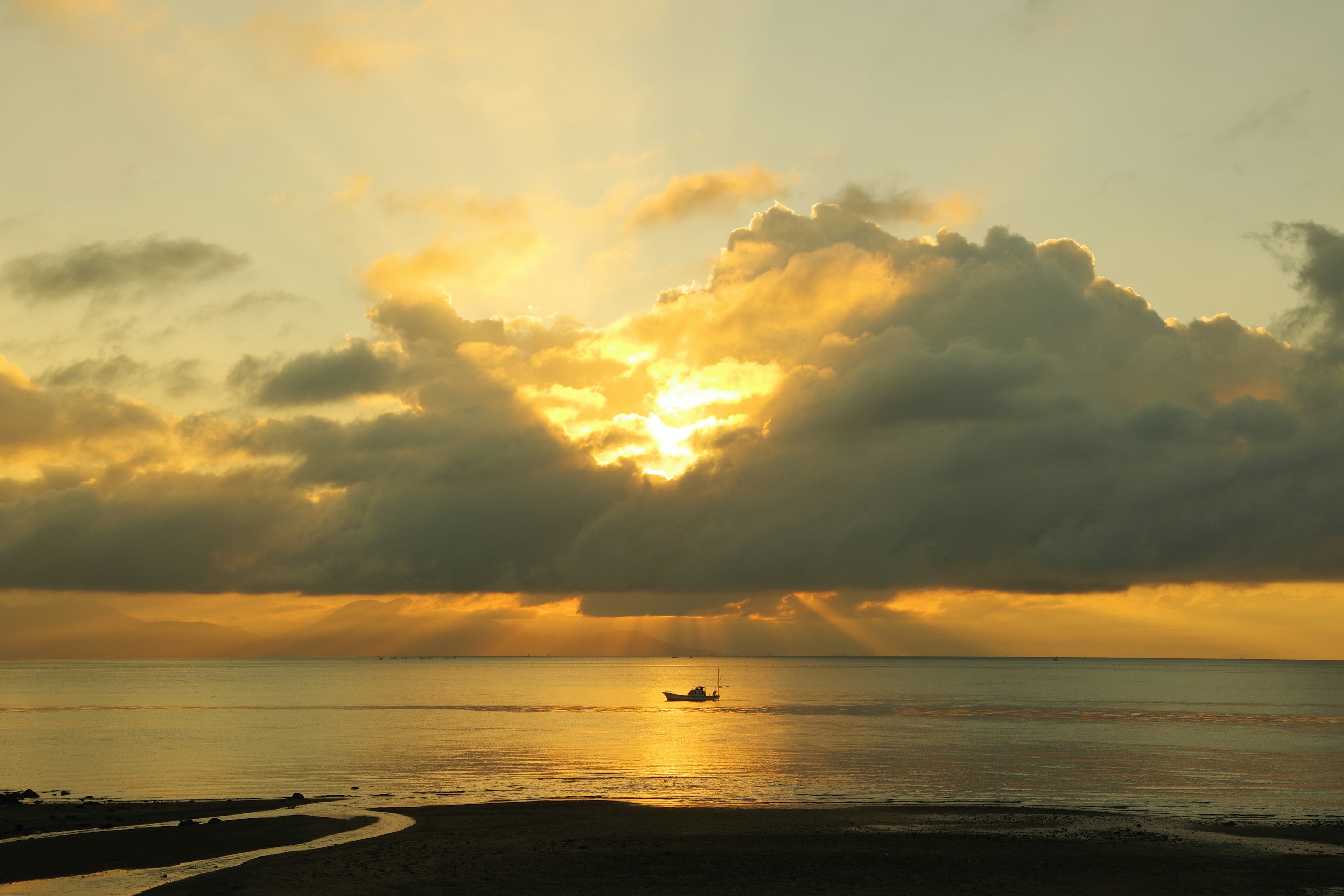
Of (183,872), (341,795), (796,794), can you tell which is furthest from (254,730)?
(183,872)

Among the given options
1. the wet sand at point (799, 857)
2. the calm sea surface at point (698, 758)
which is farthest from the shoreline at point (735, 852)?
the calm sea surface at point (698, 758)

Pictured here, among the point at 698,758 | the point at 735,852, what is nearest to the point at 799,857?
the point at 735,852

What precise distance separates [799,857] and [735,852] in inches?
111

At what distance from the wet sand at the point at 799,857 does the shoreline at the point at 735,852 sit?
0.44ft

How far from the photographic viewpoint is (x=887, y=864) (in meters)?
43.9

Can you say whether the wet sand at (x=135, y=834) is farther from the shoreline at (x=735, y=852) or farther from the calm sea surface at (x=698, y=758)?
the calm sea surface at (x=698, y=758)

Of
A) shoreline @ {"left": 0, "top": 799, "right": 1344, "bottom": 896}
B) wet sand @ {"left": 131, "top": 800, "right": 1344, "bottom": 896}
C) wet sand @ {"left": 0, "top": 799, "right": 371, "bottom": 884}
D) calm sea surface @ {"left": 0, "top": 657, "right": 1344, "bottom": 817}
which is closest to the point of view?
wet sand @ {"left": 131, "top": 800, "right": 1344, "bottom": 896}

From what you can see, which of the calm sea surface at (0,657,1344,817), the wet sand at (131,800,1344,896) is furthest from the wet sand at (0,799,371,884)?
the calm sea surface at (0,657,1344,817)

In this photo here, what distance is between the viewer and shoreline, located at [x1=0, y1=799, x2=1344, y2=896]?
40031 millimetres

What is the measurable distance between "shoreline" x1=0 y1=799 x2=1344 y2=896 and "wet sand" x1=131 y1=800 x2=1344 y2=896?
13 cm

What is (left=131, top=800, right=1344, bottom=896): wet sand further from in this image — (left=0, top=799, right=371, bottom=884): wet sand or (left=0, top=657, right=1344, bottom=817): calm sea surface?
(left=0, top=657, right=1344, bottom=817): calm sea surface

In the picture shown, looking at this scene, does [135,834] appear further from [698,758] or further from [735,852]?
[698,758]

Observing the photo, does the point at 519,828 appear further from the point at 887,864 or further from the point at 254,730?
the point at 254,730

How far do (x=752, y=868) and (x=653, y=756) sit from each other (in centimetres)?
5978
